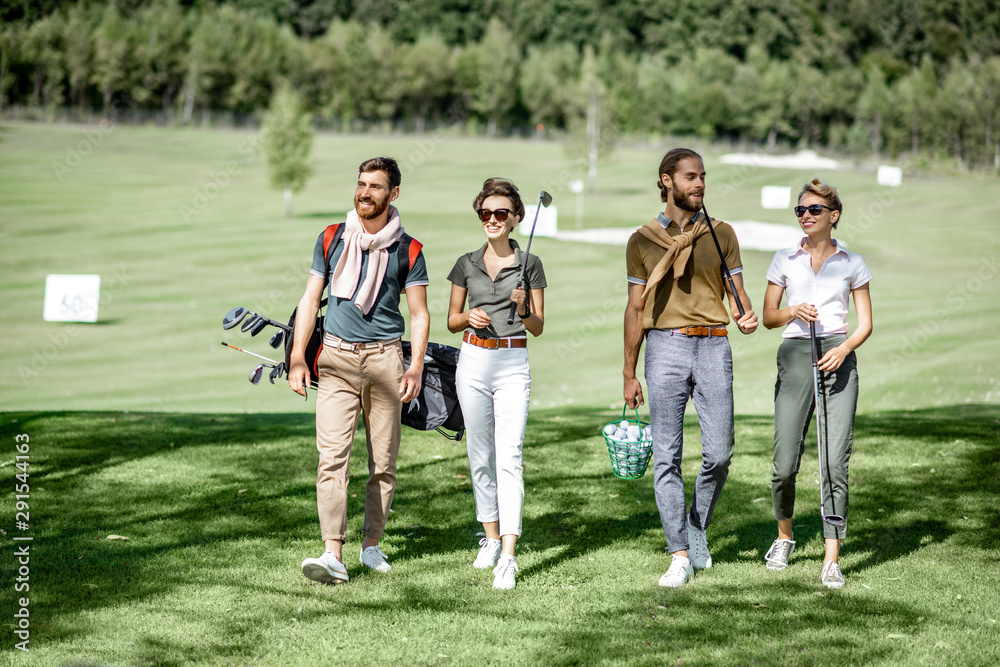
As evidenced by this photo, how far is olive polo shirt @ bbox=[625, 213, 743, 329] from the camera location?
17.8ft

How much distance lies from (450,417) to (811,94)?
89.4 m

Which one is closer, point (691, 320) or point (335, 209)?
point (691, 320)

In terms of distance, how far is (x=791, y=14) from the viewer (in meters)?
104

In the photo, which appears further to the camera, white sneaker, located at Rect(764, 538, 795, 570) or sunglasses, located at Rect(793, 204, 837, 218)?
white sneaker, located at Rect(764, 538, 795, 570)

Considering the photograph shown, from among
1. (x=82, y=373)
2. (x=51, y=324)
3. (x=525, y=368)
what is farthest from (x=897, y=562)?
(x=51, y=324)

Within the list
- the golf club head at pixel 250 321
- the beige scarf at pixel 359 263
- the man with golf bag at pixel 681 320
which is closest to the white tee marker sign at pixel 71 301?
the golf club head at pixel 250 321

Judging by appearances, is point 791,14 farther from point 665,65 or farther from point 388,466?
point 388,466

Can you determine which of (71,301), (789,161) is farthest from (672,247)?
(789,161)

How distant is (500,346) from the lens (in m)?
5.55

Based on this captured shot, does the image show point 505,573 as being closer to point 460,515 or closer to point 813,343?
point 460,515

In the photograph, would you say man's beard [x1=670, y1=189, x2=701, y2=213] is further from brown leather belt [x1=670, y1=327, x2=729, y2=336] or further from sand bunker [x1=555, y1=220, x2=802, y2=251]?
sand bunker [x1=555, y1=220, x2=802, y2=251]

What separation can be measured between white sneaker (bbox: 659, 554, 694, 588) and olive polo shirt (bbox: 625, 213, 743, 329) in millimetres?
1324

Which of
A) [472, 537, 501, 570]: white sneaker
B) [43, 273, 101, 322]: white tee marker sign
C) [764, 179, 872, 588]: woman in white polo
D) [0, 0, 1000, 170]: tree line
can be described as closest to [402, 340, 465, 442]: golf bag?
[472, 537, 501, 570]: white sneaker

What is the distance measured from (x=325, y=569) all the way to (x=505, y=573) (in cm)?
99
